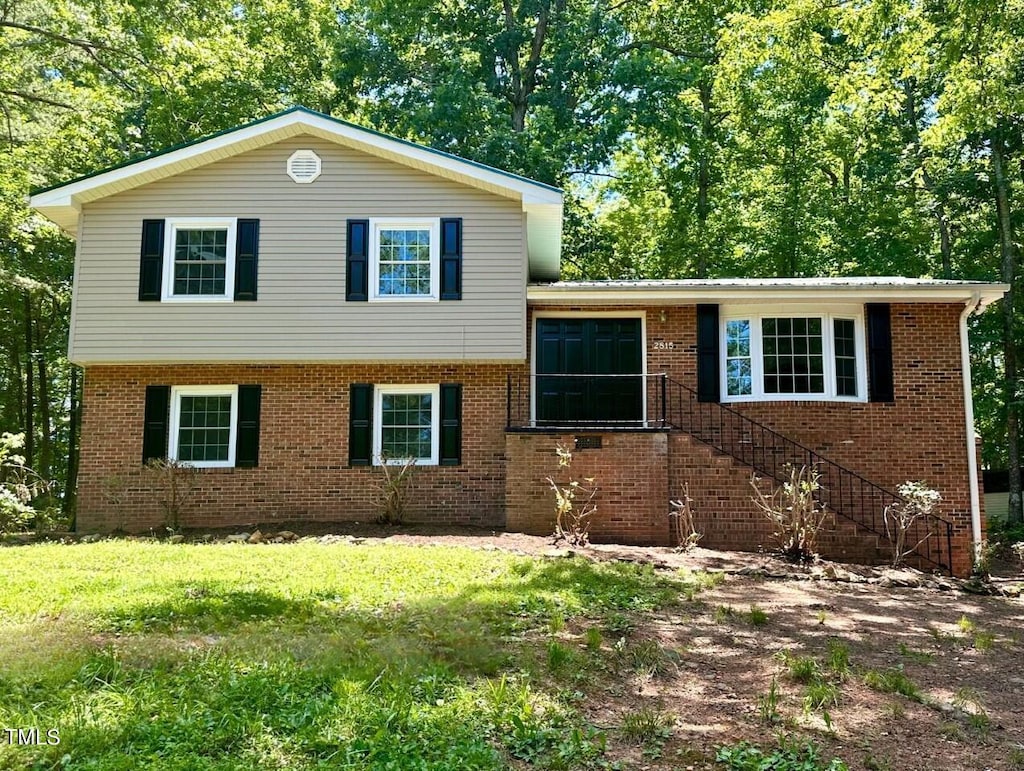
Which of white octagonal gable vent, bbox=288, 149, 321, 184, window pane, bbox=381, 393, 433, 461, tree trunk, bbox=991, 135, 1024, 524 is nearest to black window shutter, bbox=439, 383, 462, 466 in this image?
window pane, bbox=381, 393, 433, 461

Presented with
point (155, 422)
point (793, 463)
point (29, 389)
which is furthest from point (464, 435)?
point (29, 389)

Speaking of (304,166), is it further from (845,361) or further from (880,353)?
(880,353)

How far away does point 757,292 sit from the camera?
13.0 metres

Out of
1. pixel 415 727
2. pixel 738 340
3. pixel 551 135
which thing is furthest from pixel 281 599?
pixel 551 135

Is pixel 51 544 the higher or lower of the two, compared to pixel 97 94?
lower

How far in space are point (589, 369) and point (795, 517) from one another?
4.49 m

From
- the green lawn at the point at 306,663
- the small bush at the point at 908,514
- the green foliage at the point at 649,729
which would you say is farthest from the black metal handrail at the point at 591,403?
the green foliage at the point at 649,729

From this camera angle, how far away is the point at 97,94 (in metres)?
16.7

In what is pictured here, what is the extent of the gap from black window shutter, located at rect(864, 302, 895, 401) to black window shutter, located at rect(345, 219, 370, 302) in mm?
8291

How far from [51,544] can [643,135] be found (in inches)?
764

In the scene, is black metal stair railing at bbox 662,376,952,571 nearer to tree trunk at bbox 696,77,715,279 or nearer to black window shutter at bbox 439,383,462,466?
black window shutter at bbox 439,383,462,466

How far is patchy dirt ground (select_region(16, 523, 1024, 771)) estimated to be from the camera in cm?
464

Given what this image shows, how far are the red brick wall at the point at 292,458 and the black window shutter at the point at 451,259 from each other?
4.29 feet

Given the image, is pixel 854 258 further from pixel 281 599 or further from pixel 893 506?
pixel 281 599
